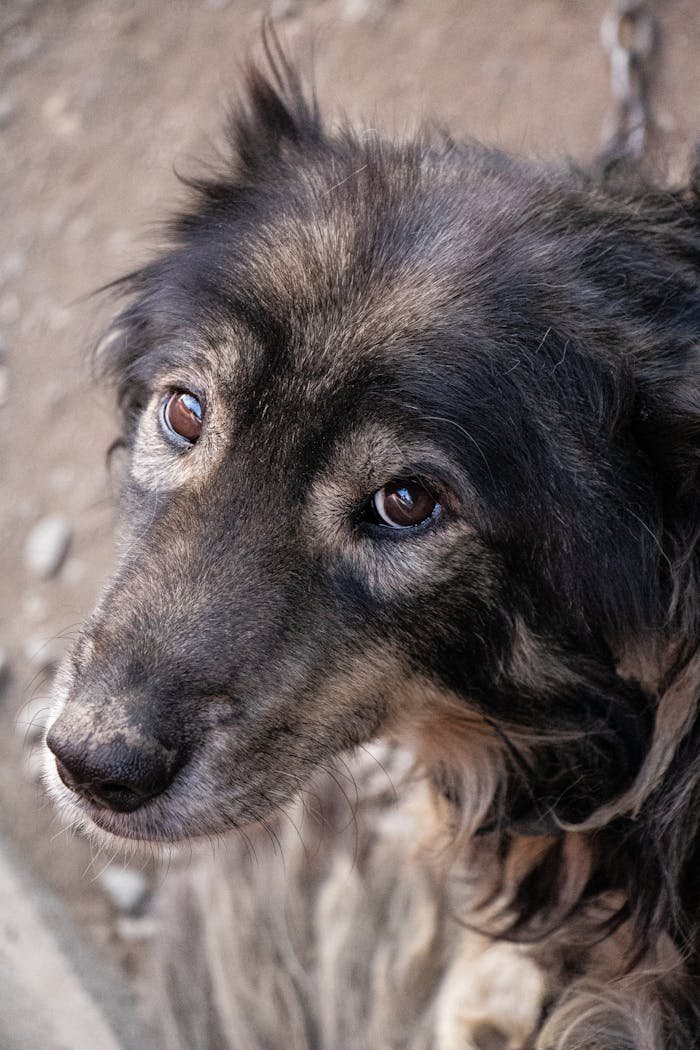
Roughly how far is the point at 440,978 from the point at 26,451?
9.30ft

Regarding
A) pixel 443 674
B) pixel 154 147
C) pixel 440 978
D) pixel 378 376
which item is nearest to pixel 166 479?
pixel 378 376

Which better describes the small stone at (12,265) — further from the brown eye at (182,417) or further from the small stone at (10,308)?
the brown eye at (182,417)

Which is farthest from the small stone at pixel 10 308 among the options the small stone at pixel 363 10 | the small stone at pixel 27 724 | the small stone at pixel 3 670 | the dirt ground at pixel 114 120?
the small stone at pixel 363 10

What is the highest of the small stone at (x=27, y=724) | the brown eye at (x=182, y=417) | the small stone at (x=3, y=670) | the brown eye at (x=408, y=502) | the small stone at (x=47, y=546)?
the brown eye at (x=182, y=417)

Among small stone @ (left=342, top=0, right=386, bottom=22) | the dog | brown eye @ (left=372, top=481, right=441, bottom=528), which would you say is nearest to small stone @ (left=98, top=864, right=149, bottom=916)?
the dog

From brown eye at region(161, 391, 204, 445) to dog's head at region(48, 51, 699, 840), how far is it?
2cm

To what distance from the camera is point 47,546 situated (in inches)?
175

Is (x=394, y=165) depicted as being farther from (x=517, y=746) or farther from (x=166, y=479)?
(x=517, y=746)

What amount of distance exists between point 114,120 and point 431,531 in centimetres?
427

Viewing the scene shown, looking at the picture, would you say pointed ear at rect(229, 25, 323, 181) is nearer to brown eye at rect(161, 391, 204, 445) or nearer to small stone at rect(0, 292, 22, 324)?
brown eye at rect(161, 391, 204, 445)

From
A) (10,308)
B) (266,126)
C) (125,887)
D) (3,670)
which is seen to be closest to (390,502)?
(266,126)

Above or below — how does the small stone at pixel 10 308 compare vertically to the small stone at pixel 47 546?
above

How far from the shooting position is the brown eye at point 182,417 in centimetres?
238

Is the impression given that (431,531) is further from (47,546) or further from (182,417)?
(47,546)
